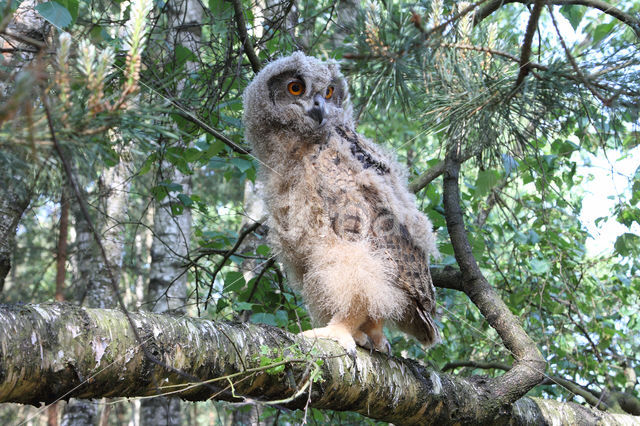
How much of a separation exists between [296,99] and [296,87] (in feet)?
0.25

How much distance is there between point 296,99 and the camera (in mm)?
3111

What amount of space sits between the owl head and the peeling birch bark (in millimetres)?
1206

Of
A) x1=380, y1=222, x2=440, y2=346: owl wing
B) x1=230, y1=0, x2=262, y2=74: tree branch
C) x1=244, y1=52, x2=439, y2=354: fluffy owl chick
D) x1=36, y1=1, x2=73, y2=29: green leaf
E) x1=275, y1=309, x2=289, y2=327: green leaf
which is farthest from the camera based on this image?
x1=275, y1=309, x2=289, y2=327: green leaf

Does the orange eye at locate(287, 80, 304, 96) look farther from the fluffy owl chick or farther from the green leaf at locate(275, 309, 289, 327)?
the green leaf at locate(275, 309, 289, 327)

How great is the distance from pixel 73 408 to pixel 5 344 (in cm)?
557

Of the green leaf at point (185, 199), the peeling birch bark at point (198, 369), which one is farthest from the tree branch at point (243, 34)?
the peeling birch bark at point (198, 369)

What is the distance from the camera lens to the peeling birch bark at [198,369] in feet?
5.27

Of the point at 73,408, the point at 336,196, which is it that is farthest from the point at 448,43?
the point at 73,408

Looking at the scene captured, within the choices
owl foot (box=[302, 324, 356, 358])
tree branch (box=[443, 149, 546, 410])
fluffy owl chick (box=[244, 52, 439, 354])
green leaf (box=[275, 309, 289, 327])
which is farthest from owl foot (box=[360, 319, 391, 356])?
green leaf (box=[275, 309, 289, 327])

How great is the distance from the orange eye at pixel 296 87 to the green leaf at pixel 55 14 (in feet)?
3.93

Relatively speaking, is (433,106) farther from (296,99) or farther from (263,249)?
(263,249)

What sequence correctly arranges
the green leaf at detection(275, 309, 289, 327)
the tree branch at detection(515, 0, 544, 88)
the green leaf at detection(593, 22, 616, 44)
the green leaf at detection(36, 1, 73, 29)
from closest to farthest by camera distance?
1. the tree branch at detection(515, 0, 544, 88)
2. the green leaf at detection(593, 22, 616, 44)
3. the green leaf at detection(36, 1, 73, 29)
4. the green leaf at detection(275, 309, 289, 327)

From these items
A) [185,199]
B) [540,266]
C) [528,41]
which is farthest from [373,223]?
[540,266]

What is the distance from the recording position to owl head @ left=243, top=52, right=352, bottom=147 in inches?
118
